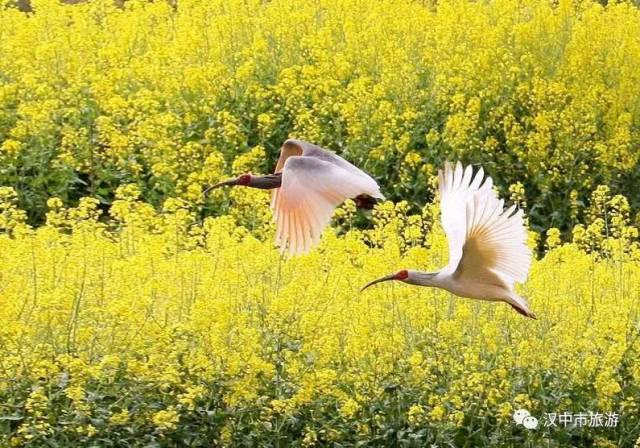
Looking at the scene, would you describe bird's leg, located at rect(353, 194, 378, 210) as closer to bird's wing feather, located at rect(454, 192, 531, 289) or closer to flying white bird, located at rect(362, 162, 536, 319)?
flying white bird, located at rect(362, 162, 536, 319)

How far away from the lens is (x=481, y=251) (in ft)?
16.3

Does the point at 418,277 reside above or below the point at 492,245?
below

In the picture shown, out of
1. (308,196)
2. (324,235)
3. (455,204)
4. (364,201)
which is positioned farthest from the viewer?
(324,235)

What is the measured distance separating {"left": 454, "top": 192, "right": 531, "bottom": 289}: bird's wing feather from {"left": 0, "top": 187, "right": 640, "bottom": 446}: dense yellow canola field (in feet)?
3.13

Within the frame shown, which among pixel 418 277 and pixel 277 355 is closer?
pixel 418 277

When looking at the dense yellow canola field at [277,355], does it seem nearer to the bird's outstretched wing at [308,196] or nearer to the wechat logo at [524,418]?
the wechat logo at [524,418]

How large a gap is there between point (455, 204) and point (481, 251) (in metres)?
0.22

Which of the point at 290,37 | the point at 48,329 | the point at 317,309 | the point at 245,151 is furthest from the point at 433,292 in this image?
the point at 290,37

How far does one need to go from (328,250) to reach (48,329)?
143 centimetres

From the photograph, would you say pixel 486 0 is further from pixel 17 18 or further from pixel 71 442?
pixel 71 442

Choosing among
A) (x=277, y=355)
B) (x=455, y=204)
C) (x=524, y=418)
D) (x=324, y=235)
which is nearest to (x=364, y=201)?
(x=455, y=204)

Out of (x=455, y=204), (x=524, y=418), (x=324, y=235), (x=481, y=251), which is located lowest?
(x=524, y=418)

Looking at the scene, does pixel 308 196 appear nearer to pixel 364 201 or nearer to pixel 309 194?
pixel 309 194

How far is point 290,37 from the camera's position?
9.82 meters
